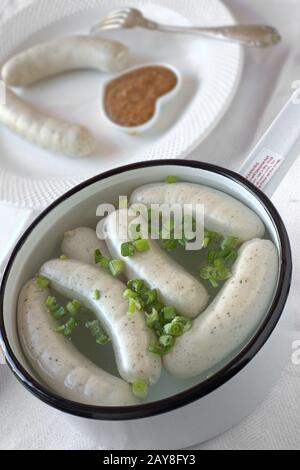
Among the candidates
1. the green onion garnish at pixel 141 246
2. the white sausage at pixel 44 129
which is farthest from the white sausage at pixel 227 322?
the white sausage at pixel 44 129

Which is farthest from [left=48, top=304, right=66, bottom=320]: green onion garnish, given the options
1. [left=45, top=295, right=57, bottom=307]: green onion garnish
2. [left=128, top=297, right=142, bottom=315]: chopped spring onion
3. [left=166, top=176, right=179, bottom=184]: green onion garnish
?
[left=166, top=176, right=179, bottom=184]: green onion garnish

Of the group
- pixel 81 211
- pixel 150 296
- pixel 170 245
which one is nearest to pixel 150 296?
pixel 150 296

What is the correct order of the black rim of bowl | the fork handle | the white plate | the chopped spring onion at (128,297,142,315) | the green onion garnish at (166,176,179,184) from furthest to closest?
the fork handle, the white plate, the green onion garnish at (166,176,179,184), the chopped spring onion at (128,297,142,315), the black rim of bowl

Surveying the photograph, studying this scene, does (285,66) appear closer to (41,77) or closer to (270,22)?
(270,22)

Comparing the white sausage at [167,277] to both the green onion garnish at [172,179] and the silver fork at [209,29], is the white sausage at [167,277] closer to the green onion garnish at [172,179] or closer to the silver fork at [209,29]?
the green onion garnish at [172,179]

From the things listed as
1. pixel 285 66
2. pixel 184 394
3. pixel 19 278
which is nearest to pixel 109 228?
pixel 19 278

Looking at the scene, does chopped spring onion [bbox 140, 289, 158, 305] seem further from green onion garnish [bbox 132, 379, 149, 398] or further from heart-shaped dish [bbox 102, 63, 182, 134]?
heart-shaped dish [bbox 102, 63, 182, 134]

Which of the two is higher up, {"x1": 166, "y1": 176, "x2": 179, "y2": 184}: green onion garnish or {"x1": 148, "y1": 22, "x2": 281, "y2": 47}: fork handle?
{"x1": 148, "y1": 22, "x2": 281, "y2": 47}: fork handle
